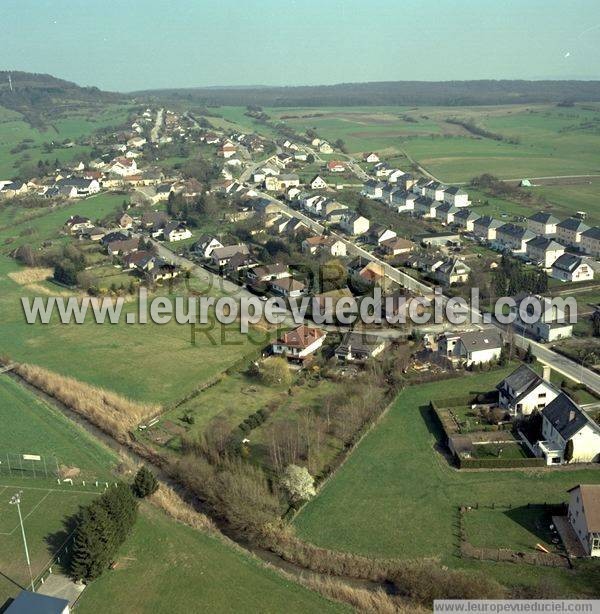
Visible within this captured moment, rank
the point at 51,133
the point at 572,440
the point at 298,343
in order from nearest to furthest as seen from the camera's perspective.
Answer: the point at 572,440 < the point at 298,343 < the point at 51,133

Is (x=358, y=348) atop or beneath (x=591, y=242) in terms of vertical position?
beneath

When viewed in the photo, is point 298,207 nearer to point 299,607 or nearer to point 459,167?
point 459,167

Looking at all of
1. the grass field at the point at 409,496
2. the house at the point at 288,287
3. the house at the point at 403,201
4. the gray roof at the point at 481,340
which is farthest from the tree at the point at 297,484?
the house at the point at 403,201

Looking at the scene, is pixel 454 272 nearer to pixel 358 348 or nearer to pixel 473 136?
pixel 358 348

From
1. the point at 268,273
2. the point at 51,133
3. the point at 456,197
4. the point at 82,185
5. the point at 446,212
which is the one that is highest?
the point at 51,133

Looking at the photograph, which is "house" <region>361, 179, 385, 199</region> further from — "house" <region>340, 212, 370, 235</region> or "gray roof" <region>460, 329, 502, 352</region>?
"gray roof" <region>460, 329, 502, 352</region>

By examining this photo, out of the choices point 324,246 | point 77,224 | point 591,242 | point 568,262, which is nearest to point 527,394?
point 568,262

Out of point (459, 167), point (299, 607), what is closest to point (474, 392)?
point (299, 607)
